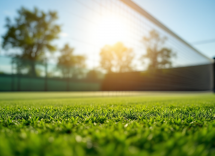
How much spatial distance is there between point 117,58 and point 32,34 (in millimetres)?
15191

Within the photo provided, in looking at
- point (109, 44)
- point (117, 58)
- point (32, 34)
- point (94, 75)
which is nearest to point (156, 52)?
point (117, 58)

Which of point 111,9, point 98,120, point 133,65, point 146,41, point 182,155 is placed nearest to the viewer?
point 182,155

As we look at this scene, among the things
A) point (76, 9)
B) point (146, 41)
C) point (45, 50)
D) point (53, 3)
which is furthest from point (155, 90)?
point (45, 50)

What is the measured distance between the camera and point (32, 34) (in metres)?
25.9

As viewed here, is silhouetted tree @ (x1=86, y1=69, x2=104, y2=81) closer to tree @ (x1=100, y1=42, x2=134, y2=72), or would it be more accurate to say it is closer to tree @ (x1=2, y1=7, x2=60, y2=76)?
tree @ (x1=100, y1=42, x2=134, y2=72)

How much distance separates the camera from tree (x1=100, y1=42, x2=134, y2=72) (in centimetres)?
1718

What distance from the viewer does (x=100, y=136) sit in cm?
99

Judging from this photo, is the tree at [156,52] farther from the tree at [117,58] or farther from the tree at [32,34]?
the tree at [32,34]

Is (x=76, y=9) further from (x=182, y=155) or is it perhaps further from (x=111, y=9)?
(x=182, y=155)

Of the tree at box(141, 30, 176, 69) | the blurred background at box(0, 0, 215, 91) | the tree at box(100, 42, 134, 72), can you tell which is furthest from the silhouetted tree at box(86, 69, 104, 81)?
the tree at box(141, 30, 176, 69)

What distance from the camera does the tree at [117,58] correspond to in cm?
1718

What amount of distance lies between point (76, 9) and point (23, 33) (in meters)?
17.0

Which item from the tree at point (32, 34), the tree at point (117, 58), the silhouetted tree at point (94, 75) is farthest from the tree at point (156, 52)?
the tree at point (32, 34)

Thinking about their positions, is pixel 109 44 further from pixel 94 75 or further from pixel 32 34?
pixel 32 34
